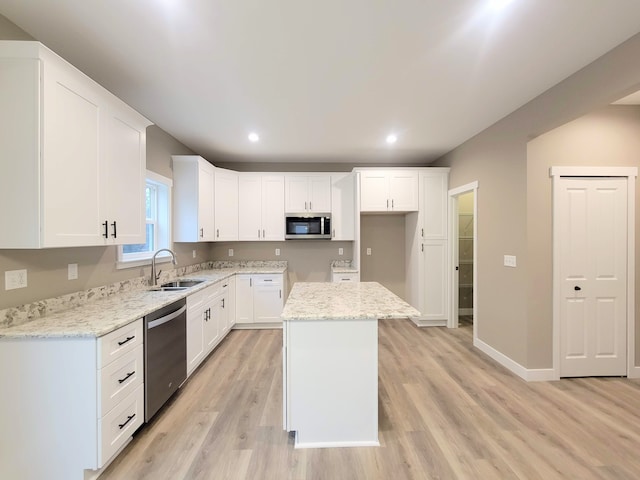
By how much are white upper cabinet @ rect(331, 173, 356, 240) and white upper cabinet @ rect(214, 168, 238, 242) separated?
5.34ft

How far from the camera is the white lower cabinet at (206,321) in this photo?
2.82 metres

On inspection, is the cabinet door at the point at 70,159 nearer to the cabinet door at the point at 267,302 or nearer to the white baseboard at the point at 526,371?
the cabinet door at the point at 267,302

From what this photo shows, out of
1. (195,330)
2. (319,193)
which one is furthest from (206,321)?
(319,193)

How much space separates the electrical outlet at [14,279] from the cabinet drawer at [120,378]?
78 cm

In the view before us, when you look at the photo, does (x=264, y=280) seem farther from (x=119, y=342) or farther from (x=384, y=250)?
(x=119, y=342)

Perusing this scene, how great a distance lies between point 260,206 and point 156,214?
1.57 meters

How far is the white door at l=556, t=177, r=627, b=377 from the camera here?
2.86 m

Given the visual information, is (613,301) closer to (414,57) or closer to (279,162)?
(414,57)

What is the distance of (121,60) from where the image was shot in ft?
6.73

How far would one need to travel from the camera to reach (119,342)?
1.78 metres

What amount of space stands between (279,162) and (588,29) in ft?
13.0

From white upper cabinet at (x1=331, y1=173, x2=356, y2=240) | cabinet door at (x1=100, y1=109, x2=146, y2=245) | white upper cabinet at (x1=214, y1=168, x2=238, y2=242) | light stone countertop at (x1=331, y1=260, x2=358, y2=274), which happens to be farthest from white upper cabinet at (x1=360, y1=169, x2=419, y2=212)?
cabinet door at (x1=100, y1=109, x2=146, y2=245)

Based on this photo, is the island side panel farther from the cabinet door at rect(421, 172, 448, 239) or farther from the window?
the cabinet door at rect(421, 172, 448, 239)

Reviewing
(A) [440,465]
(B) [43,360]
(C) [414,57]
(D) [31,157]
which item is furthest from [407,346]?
(D) [31,157]
